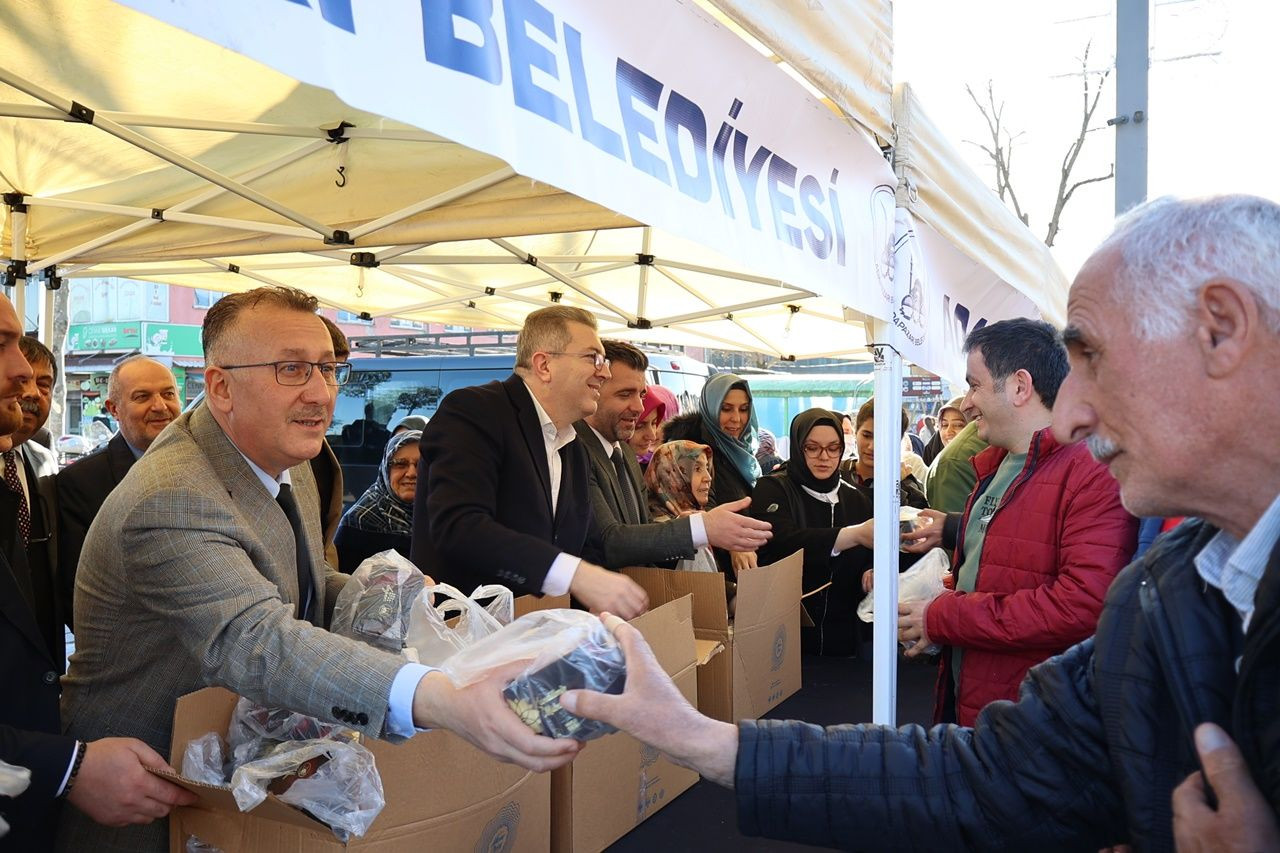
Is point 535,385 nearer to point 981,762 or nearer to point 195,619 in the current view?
point 195,619

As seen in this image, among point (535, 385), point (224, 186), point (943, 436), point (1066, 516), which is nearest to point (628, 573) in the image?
point (535, 385)

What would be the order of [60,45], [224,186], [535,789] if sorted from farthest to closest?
[224,186] → [60,45] → [535,789]

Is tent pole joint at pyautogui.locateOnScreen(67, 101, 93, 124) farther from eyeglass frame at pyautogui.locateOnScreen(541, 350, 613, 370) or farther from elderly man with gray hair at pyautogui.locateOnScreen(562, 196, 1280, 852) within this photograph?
elderly man with gray hair at pyautogui.locateOnScreen(562, 196, 1280, 852)

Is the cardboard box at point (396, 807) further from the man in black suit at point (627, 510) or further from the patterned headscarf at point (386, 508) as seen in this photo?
the patterned headscarf at point (386, 508)

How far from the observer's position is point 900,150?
2588mm

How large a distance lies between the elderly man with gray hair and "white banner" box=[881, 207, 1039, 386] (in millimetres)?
1393

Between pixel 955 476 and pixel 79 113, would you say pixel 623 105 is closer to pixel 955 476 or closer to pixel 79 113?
pixel 79 113

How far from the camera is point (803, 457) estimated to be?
15.8 ft

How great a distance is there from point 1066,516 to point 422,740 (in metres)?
1.65

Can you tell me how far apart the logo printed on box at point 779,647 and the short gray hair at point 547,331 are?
4.64 ft

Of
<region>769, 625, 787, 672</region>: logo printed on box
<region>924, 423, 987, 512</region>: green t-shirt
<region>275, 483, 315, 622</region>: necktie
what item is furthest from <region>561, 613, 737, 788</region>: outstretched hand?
<region>924, 423, 987, 512</region>: green t-shirt

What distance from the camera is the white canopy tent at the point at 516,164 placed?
1253mm

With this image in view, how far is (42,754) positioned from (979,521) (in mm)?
2307

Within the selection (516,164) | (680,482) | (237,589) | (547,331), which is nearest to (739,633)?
(680,482)
